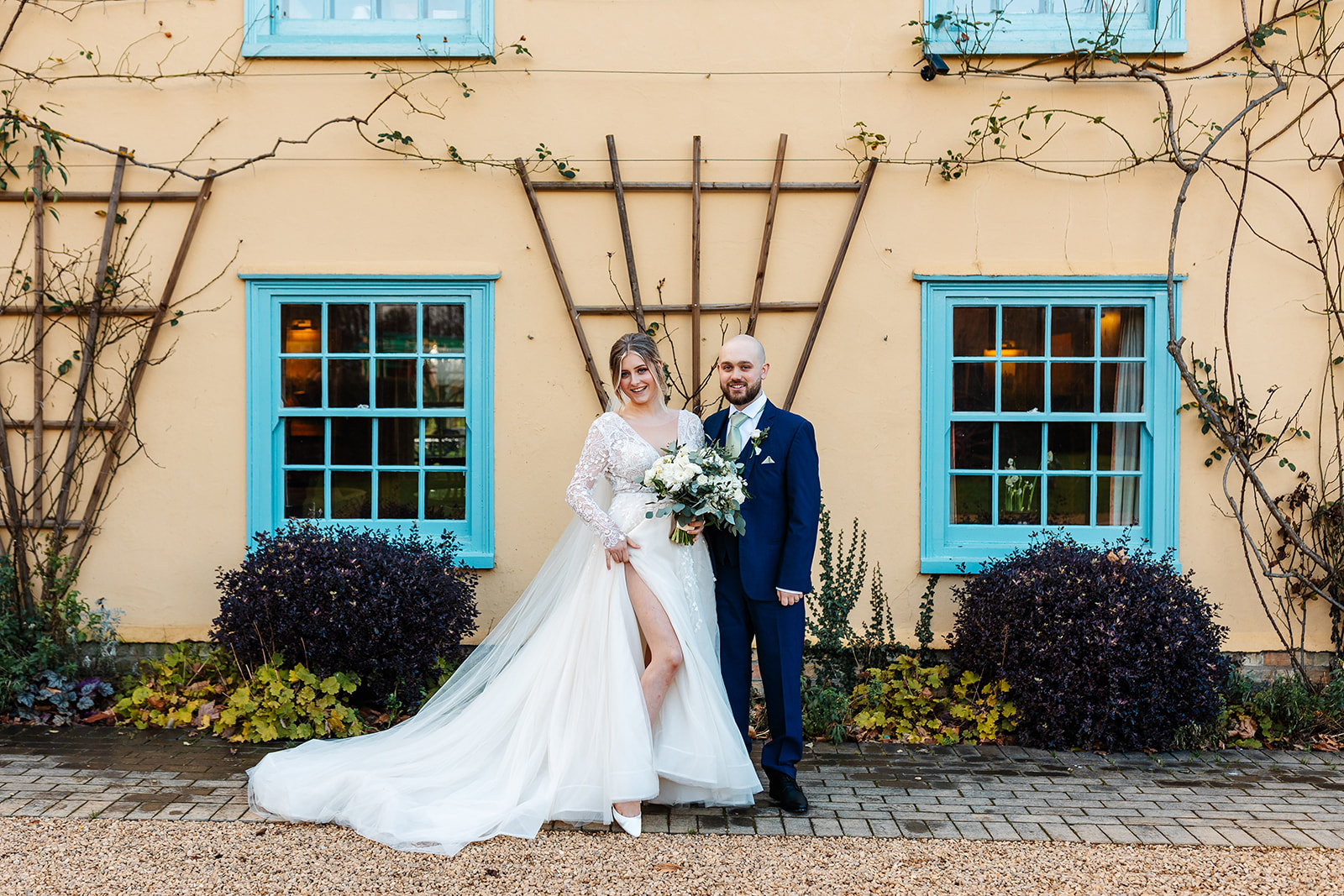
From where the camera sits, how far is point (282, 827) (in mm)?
3742

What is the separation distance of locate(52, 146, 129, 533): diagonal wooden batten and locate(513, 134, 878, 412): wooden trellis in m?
2.39

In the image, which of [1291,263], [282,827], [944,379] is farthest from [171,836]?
[1291,263]

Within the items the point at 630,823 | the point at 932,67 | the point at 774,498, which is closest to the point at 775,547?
the point at 774,498

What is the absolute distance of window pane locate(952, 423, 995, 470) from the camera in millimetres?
5664

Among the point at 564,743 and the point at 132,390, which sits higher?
the point at 132,390

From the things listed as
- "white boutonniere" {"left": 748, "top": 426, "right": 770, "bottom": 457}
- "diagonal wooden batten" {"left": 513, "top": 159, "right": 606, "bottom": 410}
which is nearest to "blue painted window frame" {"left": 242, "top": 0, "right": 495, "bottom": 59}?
"diagonal wooden batten" {"left": 513, "top": 159, "right": 606, "bottom": 410}

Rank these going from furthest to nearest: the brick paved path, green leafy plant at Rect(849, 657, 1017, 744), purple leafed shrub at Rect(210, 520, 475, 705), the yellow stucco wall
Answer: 1. the yellow stucco wall
2. green leafy plant at Rect(849, 657, 1017, 744)
3. purple leafed shrub at Rect(210, 520, 475, 705)
4. the brick paved path

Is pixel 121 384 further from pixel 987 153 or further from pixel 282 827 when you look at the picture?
pixel 987 153

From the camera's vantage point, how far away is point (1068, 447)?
223 inches

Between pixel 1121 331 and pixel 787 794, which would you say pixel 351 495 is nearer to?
pixel 787 794

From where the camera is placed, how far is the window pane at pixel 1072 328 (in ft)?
18.4

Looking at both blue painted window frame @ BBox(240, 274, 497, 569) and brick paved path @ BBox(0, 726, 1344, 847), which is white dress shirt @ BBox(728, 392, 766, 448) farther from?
blue painted window frame @ BBox(240, 274, 497, 569)

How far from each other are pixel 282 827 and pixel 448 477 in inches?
94.6

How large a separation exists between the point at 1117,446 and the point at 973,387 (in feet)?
3.09
